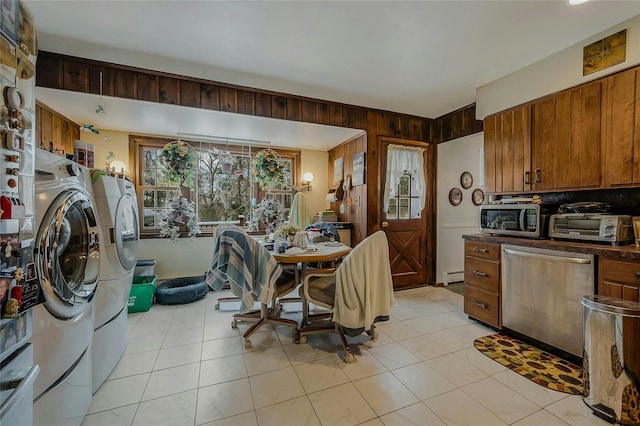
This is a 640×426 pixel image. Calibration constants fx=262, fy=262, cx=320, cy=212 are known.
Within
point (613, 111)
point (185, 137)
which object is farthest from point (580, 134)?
point (185, 137)

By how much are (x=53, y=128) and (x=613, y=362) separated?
5.61m

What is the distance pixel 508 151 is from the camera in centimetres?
286

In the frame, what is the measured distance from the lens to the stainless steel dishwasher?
6.68ft

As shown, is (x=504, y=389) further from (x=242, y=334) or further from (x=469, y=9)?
(x=469, y=9)

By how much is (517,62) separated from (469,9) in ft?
3.76

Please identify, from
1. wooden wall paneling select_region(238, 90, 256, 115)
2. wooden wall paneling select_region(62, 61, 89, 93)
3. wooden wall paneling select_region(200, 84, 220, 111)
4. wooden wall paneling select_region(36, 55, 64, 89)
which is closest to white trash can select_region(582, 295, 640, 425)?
wooden wall paneling select_region(238, 90, 256, 115)

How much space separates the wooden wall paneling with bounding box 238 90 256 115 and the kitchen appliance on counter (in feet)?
10.7

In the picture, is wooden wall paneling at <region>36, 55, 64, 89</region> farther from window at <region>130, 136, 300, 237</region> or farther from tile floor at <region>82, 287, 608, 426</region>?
tile floor at <region>82, 287, 608, 426</region>

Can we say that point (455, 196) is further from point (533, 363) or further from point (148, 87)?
point (148, 87)

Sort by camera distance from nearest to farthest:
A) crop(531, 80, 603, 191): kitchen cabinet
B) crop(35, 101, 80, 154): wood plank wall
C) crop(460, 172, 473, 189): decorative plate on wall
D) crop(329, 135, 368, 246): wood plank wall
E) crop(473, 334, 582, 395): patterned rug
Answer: crop(473, 334, 582, 395): patterned rug < crop(531, 80, 603, 191): kitchen cabinet < crop(35, 101, 80, 154): wood plank wall < crop(329, 135, 368, 246): wood plank wall < crop(460, 172, 473, 189): decorative plate on wall

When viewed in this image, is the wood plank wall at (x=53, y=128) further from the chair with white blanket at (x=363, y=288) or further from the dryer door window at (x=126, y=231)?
the chair with white blanket at (x=363, y=288)

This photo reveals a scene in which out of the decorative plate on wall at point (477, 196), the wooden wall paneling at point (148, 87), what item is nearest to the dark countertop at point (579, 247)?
the decorative plate on wall at point (477, 196)

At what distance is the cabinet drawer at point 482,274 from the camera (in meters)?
2.68

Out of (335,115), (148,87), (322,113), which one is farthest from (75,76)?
(335,115)
